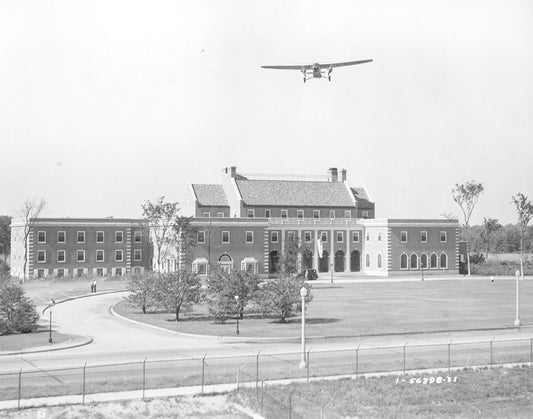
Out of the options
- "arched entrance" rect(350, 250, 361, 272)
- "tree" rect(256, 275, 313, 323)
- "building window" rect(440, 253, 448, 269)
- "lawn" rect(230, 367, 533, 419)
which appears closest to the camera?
"lawn" rect(230, 367, 533, 419)

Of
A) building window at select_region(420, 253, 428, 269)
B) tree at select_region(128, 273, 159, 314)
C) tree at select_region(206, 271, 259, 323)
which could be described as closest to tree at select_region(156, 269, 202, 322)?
tree at select_region(206, 271, 259, 323)

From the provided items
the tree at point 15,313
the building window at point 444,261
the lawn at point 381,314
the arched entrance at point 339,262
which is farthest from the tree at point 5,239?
the tree at point 15,313

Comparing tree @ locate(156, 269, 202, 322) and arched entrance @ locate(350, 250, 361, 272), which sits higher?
arched entrance @ locate(350, 250, 361, 272)

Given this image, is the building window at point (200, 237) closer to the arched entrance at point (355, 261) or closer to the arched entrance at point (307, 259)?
the arched entrance at point (307, 259)

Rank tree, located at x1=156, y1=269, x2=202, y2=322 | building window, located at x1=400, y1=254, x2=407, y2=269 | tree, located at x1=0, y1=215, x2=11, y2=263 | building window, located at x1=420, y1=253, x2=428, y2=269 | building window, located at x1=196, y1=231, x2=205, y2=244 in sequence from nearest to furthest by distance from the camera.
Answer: tree, located at x1=156, y1=269, x2=202, y2=322, building window, located at x1=196, y1=231, x2=205, y2=244, building window, located at x1=400, y1=254, x2=407, y2=269, building window, located at x1=420, y1=253, x2=428, y2=269, tree, located at x1=0, y1=215, x2=11, y2=263

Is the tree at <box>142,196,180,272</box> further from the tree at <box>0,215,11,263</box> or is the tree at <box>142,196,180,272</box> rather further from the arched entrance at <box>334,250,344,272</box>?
the tree at <box>0,215,11,263</box>

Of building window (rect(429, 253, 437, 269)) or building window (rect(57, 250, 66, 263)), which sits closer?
building window (rect(57, 250, 66, 263))
